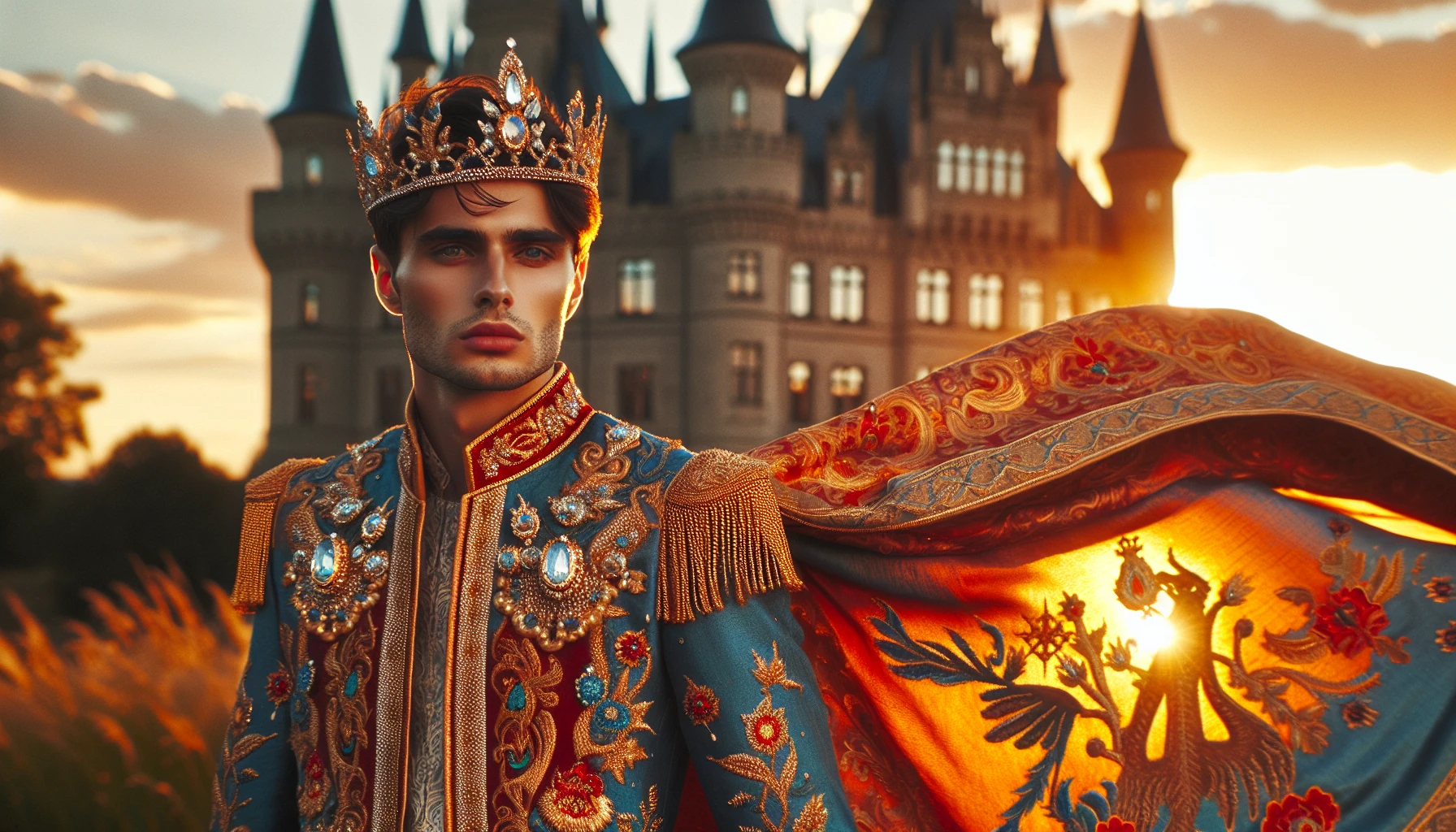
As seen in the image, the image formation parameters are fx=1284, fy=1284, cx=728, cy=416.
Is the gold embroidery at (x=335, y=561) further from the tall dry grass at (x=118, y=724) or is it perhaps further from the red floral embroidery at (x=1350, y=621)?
the tall dry grass at (x=118, y=724)

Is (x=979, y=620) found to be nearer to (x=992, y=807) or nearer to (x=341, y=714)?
(x=992, y=807)

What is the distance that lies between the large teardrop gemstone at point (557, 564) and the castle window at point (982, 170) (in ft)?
112

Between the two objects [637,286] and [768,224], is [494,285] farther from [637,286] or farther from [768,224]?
[637,286]

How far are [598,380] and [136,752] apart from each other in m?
27.5

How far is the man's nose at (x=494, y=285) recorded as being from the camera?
2.07 metres

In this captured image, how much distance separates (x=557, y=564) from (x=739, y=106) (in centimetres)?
3153

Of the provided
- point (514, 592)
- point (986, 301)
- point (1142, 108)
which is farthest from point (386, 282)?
point (1142, 108)

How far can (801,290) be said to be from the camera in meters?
34.3

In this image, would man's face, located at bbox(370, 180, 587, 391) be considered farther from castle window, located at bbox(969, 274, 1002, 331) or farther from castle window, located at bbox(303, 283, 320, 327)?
castle window, located at bbox(303, 283, 320, 327)

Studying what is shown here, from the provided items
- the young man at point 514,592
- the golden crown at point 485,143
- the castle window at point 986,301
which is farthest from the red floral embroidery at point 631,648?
the castle window at point 986,301

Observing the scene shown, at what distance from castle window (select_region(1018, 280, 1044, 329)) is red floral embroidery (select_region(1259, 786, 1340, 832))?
3459 cm

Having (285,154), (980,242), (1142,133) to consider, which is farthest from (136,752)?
(1142,133)

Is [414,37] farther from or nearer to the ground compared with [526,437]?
farther from the ground

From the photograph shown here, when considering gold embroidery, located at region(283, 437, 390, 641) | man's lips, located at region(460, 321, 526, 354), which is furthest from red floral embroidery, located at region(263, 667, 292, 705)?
man's lips, located at region(460, 321, 526, 354)
